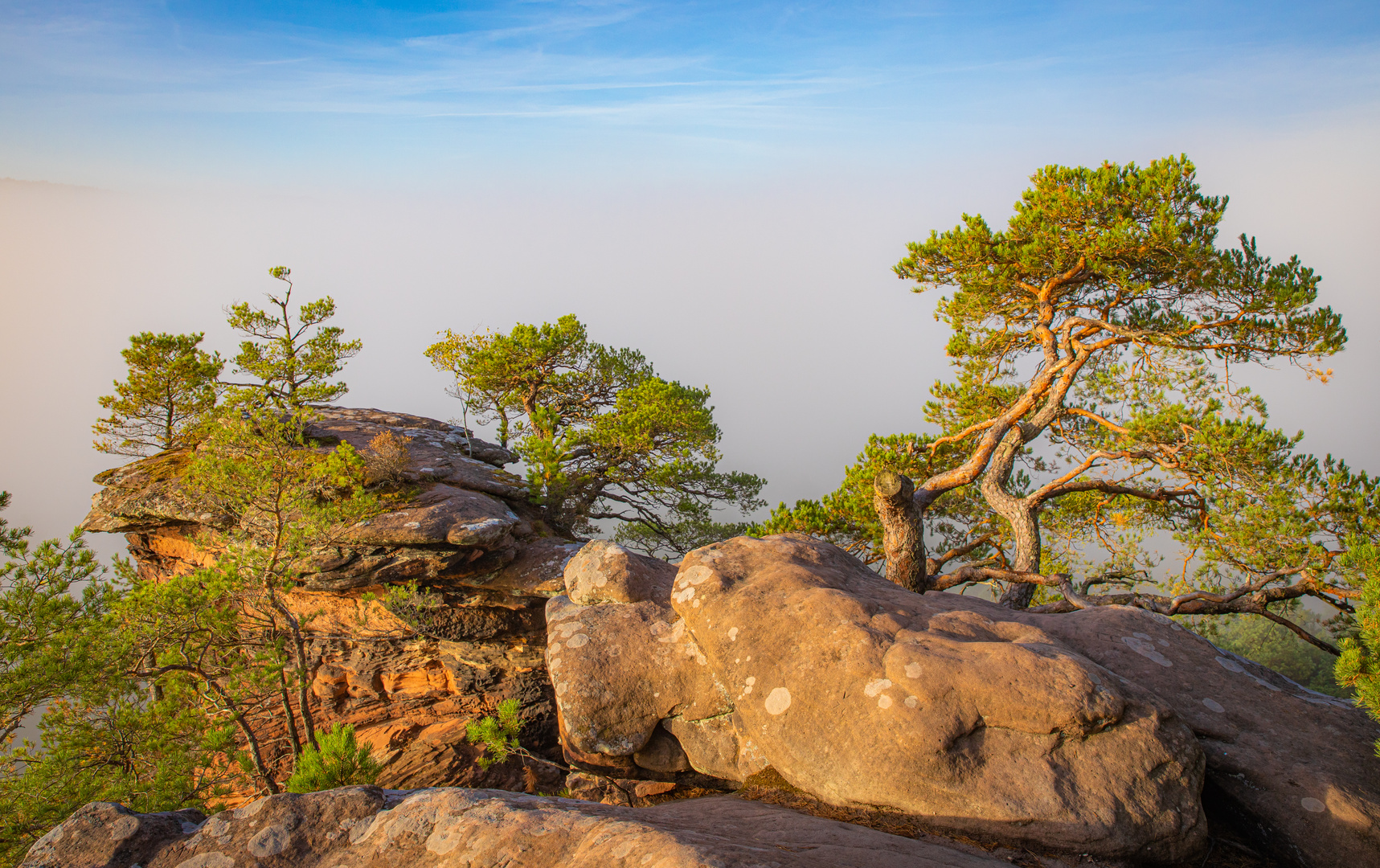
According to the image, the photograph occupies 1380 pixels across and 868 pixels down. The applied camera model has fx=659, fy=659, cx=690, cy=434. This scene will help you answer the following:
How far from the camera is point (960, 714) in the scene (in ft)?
18.4

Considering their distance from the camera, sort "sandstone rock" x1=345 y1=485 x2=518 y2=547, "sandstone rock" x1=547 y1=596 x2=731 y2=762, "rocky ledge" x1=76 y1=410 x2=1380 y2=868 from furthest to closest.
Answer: "sandstone rock" x1=345 y1=485 x2=518 y2=547 → "sandstone rock" x1=547 y1=596 x2=731 y2=762 → "rocky ledge" x1=76 y1=410 x2=1380 y2=868

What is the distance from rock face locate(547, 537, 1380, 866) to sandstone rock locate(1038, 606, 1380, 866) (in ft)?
0.06

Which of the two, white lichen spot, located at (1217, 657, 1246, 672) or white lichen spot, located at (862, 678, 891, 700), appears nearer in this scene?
white lichen spot, located at (862, 678, 891, 700)

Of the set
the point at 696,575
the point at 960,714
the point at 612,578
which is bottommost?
the point at 960,714

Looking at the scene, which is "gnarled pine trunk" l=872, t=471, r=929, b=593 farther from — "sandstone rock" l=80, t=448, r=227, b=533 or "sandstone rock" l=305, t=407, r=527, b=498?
"sandstone rock" l=80, t=448, r=227, b=533

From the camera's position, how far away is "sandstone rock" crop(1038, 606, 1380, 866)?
5539 millimetres

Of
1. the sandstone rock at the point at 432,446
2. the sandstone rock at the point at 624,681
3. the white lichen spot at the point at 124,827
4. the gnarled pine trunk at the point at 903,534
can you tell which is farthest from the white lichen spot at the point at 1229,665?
the sandstone rock at the point at 432,446

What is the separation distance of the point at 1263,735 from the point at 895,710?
3845 millimetres

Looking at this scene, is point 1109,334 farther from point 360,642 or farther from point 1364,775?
point 360,642

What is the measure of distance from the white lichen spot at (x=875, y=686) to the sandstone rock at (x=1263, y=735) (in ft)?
8.89

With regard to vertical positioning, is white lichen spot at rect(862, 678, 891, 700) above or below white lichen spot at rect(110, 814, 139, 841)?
below

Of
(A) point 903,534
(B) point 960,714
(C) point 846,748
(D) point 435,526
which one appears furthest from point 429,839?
(D) point 435,526

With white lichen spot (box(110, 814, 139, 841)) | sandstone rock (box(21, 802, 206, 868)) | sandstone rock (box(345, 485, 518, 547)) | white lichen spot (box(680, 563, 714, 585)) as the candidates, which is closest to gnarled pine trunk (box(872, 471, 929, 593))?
white lichen spot (box(680, 563, 714, 585))

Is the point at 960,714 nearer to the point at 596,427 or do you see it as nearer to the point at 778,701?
the point at 778,701
